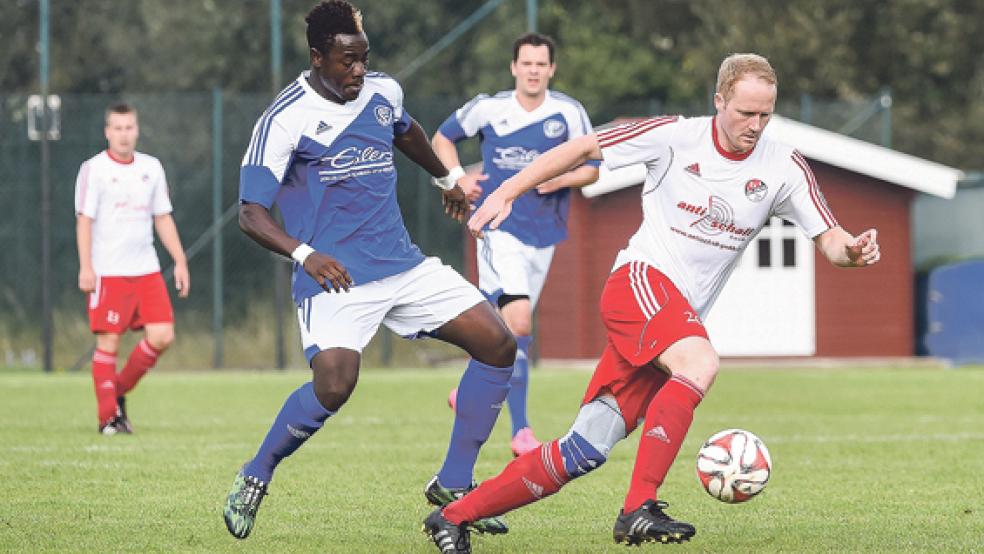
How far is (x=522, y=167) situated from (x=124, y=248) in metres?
2.97

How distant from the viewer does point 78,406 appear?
14.4 m

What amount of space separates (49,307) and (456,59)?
20.2ft

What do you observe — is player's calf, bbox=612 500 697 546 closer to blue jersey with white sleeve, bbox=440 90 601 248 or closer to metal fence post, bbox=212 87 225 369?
blue jersey with white sleeve, bbox=440 90 601 248

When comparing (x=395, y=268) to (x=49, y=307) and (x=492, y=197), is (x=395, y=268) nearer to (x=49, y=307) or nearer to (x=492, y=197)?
(x=492, y=197)

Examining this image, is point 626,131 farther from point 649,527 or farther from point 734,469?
point 649,527

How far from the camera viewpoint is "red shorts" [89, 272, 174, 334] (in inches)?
469

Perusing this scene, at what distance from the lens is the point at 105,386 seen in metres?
11.6

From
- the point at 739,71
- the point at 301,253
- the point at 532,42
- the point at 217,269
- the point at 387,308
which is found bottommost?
the point at 387,308

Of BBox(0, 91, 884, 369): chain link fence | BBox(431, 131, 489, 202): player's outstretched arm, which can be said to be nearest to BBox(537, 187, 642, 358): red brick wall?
Result: BBox(0, 91, 884, 369): chain link fence

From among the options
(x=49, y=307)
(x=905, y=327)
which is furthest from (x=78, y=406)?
(x=905, y=327)

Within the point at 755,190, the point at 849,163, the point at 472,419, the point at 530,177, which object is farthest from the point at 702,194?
the point at 849,163

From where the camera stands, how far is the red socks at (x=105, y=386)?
11617mm

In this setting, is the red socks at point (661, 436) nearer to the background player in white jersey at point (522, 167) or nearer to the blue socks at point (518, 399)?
the blue socks at point (518, 399)

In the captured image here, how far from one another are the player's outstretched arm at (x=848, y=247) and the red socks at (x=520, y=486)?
135 centimetres
